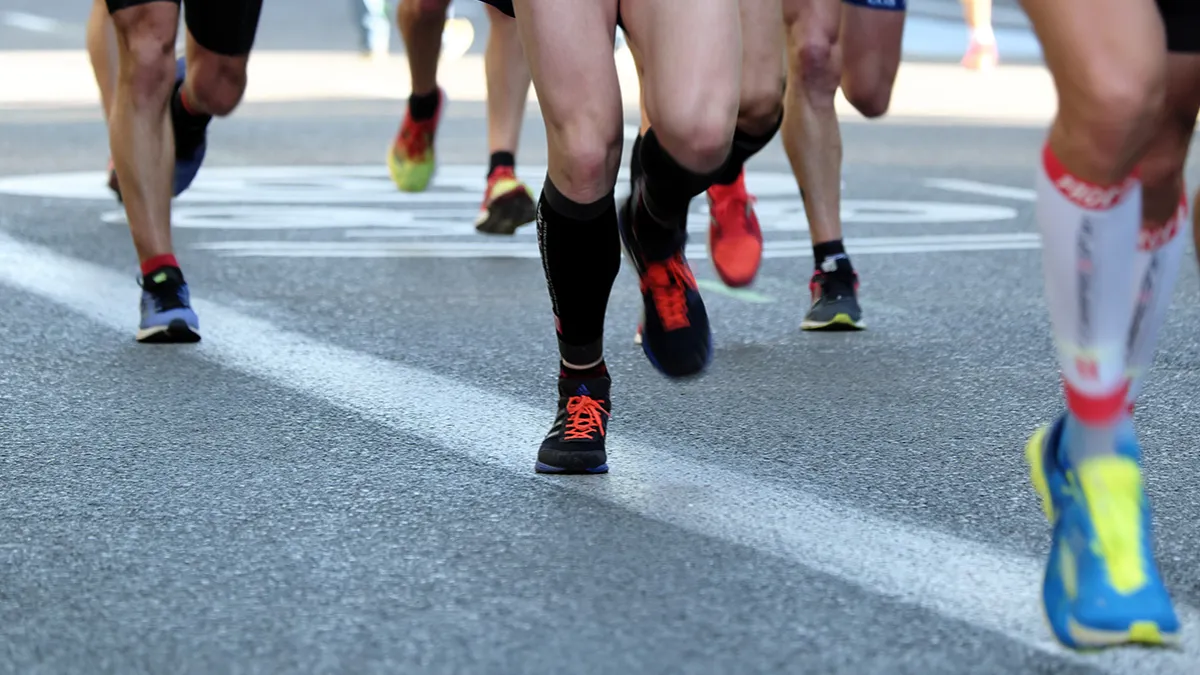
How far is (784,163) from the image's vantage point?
33.4ft

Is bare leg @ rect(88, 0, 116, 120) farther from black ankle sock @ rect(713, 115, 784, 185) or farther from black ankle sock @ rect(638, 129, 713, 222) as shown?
black ankle sock @ rect(638, 129, 713, 222)

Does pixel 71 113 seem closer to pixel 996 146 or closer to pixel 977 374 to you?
pixel 996 146

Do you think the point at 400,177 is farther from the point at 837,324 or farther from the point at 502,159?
the point at 837,324

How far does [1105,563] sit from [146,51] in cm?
334

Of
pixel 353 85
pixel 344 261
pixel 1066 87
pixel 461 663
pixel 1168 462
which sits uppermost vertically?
pixel 1066 87

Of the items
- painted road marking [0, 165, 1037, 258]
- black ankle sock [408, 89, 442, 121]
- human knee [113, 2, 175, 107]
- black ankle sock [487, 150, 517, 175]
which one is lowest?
painted road marking [0, 165, 1037, 258]

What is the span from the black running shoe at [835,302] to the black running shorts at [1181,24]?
2646mm

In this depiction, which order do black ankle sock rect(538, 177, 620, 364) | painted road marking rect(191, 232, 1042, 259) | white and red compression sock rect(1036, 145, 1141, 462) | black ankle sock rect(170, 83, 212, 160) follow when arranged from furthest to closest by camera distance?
painted road marking rect(191, 232, 1042, 259) < black ankle sock rect(170, 83, 212, 160) < black ankle sock rect(538, 177, 620, 364) < white and red compression sock rect(1036, 145, 1141, 462)

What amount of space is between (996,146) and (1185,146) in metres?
8.30

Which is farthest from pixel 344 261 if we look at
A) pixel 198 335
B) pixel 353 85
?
pixel 353 85

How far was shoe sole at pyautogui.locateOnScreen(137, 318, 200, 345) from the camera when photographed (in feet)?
16.5

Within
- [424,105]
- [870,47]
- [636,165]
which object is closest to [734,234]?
[870,47]

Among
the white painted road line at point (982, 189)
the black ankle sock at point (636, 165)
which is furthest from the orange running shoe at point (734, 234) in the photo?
the white painted road line at point (982, 189)

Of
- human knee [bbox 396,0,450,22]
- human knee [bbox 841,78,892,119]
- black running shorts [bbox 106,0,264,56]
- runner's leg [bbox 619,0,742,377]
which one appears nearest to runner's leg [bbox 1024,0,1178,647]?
runner's leg [bbox 619,0,742,377]
